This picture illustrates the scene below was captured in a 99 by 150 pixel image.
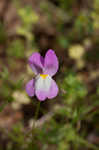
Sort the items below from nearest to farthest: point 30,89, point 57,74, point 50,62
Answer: point 50,62 → point 30,89 → point 57,74

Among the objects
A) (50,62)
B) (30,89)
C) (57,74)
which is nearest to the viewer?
(50,62)

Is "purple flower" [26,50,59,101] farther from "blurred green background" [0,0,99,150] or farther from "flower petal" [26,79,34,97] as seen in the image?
"blurred green background" [0,0,99,150]

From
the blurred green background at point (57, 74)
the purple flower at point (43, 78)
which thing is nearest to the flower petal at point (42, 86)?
the purple flower at point (43, 78)

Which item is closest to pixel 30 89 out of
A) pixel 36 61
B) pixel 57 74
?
pixel 36 61

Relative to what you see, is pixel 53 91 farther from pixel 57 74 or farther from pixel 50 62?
pixel 57 74

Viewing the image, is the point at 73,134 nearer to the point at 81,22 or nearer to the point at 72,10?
the point at 81,22

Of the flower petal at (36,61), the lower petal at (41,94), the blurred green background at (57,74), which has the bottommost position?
the blurred green background at (57,74)

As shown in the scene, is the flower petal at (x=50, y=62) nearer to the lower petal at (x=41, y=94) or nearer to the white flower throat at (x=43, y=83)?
the white flower throat at (x=43, y=83)
